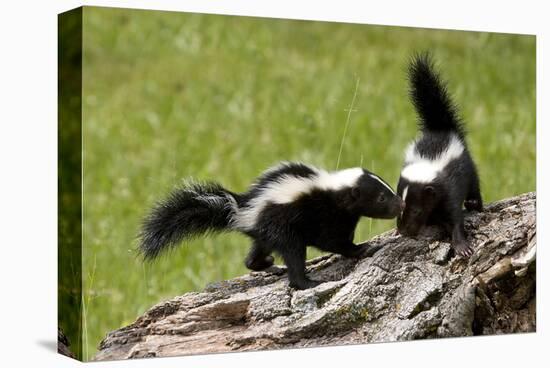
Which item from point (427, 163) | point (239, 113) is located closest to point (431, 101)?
point (427, 163)

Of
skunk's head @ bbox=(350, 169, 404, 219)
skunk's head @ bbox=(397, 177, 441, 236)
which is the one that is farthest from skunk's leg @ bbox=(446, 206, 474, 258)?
skunk's head @ bbox=(350, 169, 404, 219)

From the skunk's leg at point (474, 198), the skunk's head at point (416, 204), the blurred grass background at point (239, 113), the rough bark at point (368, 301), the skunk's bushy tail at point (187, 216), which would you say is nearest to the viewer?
the rough bark at point (368, 301)

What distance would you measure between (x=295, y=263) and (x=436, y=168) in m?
1.46

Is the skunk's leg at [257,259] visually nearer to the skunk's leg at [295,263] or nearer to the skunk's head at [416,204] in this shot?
the skunk's leg at [295,263]

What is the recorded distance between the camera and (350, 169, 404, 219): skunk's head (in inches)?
295

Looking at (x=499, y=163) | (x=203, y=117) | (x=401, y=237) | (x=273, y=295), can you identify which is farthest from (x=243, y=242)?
(x=499, y=163)

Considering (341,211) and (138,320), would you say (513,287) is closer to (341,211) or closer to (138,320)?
(341,211)

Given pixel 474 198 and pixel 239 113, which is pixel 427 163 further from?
pixel 239 113

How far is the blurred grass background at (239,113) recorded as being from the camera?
8.27 m

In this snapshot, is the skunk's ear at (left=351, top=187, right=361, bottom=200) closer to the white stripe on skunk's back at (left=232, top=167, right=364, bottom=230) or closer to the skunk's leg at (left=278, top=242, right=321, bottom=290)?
the white stripe on skunk's back at (left=232, top=167, right=364, bottom=230)

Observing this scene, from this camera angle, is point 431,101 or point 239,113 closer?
point 431,101

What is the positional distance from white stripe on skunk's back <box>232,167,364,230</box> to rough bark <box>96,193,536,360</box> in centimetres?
53

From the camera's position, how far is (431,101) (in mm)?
8289

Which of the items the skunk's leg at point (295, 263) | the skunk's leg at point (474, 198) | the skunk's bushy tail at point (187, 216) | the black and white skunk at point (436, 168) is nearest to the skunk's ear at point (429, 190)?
the black and white skunk at point (436, 168)
